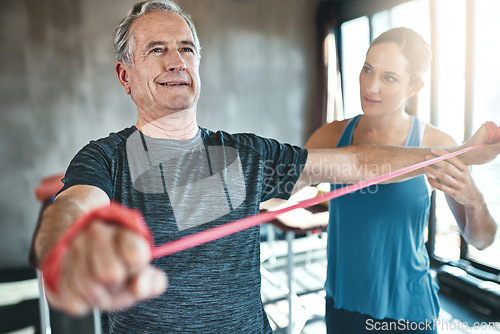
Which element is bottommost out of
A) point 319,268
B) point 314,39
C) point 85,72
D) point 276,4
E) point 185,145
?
point 319,268

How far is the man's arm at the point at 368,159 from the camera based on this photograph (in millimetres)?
1187

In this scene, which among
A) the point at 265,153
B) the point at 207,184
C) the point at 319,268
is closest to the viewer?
the point at 207,184

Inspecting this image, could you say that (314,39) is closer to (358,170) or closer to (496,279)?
(496,279)

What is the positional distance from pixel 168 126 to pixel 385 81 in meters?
0.82

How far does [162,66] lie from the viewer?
108 cm

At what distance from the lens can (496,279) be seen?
2.95 metres

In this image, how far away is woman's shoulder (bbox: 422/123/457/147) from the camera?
1262 millimetres

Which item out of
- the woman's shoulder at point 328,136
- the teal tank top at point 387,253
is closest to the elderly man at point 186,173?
the teal tank top at point 387,253

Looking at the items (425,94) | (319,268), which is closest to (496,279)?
(319,268)

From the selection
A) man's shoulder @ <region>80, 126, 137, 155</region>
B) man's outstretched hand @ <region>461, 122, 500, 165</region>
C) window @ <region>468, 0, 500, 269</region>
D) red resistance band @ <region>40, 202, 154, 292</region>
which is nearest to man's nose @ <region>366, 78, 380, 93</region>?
man's outstretched hand @ <region>461, 122, 500, 165</region>

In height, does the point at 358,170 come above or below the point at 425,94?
below

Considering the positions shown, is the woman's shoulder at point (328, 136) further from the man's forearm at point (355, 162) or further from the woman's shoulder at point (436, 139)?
the woman's shoulder at point (436, 139)

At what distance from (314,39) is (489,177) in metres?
3.05

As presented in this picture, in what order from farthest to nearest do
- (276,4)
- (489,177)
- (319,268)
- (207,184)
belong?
(276,4)
(319,268)
(489,177)
(207,184)
